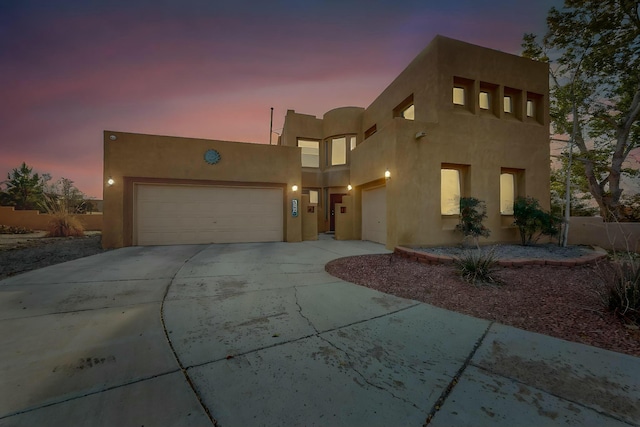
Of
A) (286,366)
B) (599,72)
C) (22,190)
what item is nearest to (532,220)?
(286,366)

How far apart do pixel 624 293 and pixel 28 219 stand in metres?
26.8

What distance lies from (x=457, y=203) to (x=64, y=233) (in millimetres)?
17626

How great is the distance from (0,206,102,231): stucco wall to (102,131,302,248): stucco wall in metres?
10.7

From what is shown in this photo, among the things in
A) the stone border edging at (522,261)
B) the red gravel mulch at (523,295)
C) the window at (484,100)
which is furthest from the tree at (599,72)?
the red gravel mulch at (523,295)

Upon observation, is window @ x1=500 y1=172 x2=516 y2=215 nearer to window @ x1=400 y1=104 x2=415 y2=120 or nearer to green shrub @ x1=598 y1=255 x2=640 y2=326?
window @ x1=400 y1=104 x2=415 y2=120

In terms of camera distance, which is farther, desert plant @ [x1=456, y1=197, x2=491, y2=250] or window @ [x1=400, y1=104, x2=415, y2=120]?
window @ [x1=400, y1=104, x2=415, y2=120]

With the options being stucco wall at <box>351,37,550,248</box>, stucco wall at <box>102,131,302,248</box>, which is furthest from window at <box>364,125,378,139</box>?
stucco wall at <box>102,131,302,248</box>

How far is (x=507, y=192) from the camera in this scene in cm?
898

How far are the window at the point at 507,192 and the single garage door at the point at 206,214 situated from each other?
8661 mm

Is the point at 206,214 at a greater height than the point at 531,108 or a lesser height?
lesser

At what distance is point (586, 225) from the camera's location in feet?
31.1

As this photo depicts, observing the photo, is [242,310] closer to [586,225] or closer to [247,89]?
[247,89]

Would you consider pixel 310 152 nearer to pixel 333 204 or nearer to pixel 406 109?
pixel 333 204

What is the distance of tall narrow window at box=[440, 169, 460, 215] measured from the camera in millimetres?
8219
